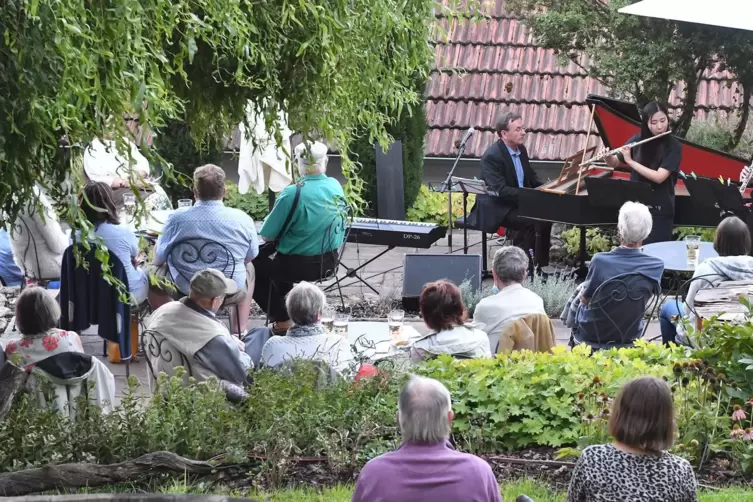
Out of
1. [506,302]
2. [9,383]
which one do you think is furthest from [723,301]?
[9,383]

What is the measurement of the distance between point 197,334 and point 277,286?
292 cm

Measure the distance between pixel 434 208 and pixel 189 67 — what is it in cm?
911

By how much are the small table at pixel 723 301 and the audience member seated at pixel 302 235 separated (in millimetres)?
2757

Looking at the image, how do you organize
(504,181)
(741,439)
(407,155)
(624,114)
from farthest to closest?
(407,155), (624,114), (504,181), (741,439)

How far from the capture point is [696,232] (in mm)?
11938

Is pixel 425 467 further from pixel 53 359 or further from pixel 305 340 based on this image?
pixel 53 359

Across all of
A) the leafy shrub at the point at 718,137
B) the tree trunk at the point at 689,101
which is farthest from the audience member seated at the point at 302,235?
the leafy shrub at the point at 718,137

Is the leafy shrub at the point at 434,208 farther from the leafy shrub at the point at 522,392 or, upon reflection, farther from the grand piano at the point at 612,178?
the leafy shrub at the point at 522,392

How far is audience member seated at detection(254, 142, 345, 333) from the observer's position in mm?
8656

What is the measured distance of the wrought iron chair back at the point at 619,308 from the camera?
274 inches

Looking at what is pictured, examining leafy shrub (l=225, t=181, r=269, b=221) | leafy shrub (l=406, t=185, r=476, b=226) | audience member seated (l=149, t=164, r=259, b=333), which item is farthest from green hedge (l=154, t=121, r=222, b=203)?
audience member seated (l=149, t=164, r=259, b=333)

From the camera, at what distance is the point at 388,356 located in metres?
6.48

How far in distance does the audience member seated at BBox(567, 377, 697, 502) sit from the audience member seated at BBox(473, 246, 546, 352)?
102 inches

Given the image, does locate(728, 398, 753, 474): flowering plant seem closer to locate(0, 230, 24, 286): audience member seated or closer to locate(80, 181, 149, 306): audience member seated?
locate(80, 181, 149, 306): audience member seated
